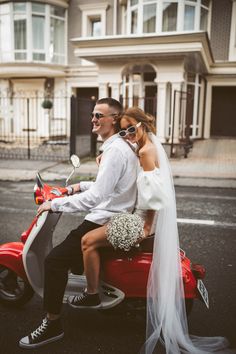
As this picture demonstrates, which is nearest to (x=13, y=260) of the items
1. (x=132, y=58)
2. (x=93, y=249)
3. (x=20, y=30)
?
(x=93, y=249)

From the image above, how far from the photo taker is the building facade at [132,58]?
15.6 m

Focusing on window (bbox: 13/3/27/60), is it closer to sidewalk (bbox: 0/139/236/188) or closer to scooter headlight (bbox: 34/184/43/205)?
sidewalk (bbox: 0/139/236/188)

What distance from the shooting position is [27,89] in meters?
23.1

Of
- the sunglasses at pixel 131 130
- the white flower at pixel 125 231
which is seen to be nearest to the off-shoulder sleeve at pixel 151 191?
the white flower at pixel 125 231

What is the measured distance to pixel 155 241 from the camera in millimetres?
2971

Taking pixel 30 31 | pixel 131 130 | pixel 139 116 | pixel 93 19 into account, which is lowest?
pixel 131 130

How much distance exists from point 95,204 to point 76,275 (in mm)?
830

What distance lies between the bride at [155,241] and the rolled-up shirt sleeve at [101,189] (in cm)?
18

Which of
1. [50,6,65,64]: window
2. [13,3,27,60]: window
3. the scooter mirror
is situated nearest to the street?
the scooter mirror

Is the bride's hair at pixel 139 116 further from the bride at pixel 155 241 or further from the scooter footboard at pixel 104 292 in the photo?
the scooter footboard at pixel 104 292

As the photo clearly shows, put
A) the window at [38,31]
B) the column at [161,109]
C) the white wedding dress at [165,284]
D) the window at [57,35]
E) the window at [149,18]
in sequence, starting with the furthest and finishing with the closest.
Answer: the window at [57,35], the window at [38,31], the window at [149,18], the column at [161,109], the white wedding dress at [165,284]

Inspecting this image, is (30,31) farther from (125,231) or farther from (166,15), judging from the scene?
(125,231)

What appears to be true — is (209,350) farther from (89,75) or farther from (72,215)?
(89,75)

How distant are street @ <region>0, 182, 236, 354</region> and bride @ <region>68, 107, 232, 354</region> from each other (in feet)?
0.94
